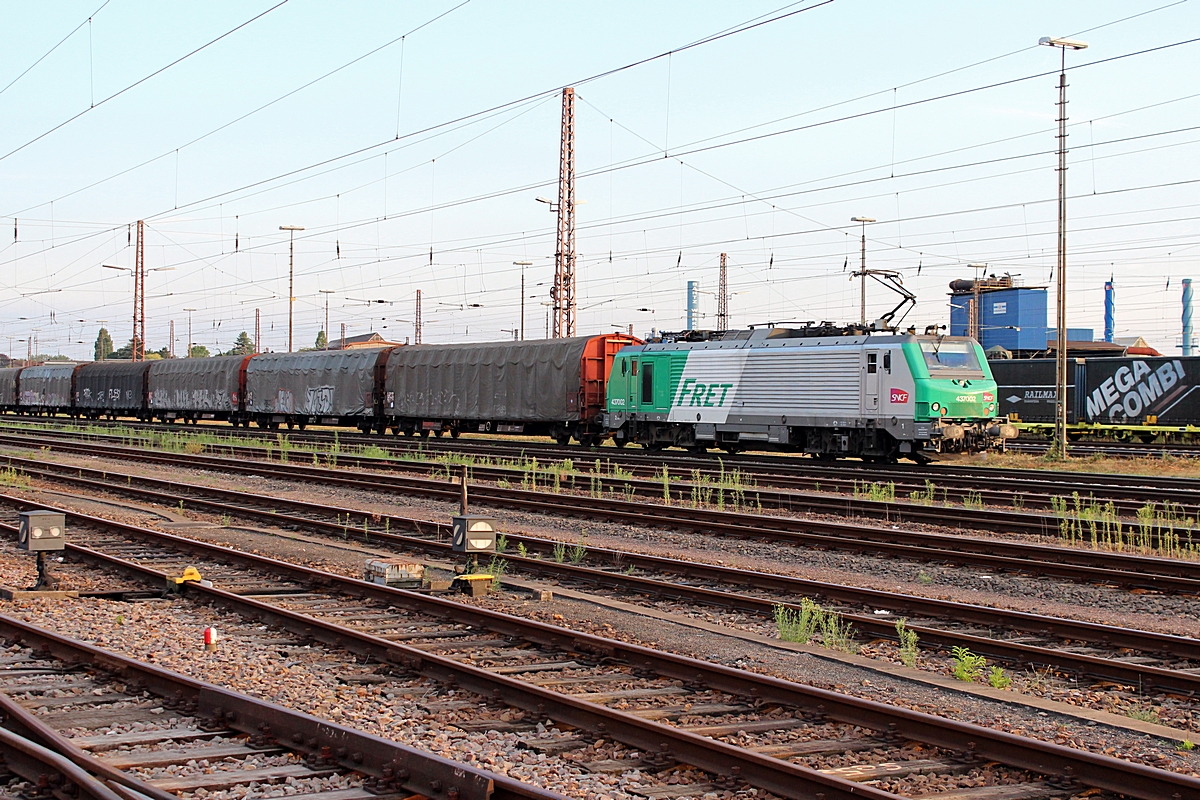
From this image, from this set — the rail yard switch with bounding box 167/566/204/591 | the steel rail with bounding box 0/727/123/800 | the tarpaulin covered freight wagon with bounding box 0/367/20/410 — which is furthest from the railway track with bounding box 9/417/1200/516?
the tarpaulin covered freight wagon with bounding box 0/367/20/410

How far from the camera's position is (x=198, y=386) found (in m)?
50.2

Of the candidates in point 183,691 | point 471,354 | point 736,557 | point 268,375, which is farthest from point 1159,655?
point 268,375

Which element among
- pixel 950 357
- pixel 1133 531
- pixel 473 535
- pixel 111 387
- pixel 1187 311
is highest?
pixel 1187 311

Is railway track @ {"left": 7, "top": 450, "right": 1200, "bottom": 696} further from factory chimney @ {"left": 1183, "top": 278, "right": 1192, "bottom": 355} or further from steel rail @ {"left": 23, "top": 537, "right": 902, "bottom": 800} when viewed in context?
factory chimney @ {"left": 1183, "top": 278, "right": 1192, "bottom": 355}

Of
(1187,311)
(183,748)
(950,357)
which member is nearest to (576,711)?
(183,748)

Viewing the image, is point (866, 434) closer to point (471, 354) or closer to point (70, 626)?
point (471, 354)

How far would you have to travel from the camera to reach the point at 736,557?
1377 cm

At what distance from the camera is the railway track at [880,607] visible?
323 inches

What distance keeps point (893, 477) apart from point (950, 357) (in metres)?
4.23

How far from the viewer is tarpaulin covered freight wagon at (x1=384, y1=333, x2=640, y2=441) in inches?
1268

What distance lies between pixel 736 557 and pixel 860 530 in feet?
6.66

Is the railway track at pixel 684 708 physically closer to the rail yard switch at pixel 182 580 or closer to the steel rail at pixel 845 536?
the rail yard switch at pixel 182 580

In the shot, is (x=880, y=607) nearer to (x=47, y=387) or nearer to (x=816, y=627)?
(x=816, y=627)

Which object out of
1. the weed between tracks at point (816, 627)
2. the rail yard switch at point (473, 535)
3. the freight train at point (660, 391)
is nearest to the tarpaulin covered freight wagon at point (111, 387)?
the freight train at point (660, 391)
